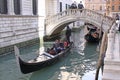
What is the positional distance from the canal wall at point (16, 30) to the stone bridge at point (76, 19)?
80 centimetres

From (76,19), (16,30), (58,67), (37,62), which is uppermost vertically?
(76,19)

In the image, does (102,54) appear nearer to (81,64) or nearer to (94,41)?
(81,64)

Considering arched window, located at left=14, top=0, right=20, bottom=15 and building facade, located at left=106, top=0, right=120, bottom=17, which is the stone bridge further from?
building facade, located at left=106, top=0, right=120, bottom=17

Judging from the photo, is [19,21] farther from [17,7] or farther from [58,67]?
[58,67]

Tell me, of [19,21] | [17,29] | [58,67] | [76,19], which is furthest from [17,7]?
[58,67]

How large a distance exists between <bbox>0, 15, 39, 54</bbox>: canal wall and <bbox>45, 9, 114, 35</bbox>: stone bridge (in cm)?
80

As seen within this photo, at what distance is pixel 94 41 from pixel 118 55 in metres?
6.27

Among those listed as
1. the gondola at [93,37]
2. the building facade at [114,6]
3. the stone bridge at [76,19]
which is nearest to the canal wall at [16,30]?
the stone bridge at [76,19]

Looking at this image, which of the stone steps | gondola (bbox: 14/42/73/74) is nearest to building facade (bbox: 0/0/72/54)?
gondola (bbox: 14/42/73/74)

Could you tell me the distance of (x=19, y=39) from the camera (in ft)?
25.6

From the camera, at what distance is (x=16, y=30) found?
7.67 metres

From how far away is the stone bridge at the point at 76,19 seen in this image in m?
9.30

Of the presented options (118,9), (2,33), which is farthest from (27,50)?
(118,9)

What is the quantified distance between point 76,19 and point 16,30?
2665 millimetres
